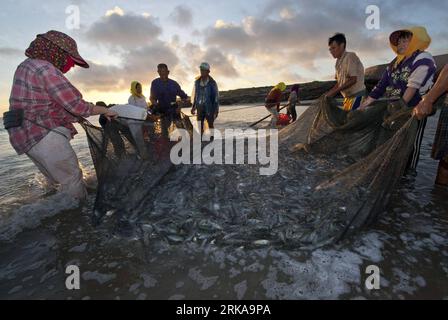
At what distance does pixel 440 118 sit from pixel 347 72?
2.57 metres

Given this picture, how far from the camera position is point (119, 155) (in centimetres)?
473

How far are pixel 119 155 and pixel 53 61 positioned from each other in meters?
1.84

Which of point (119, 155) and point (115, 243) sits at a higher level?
point (119, 155)

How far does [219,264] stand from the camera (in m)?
3.14

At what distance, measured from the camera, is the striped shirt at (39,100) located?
12.6ft

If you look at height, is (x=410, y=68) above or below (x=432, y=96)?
above

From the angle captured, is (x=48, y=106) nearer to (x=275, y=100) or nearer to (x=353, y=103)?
(x=353, y=103)

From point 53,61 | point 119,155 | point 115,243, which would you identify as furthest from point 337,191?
point 53,61

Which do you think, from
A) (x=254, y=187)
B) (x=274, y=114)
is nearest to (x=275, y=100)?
(x=274, y=114)

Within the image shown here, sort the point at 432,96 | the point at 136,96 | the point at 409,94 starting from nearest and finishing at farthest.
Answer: the point at 432,96
the point at 409,94
the point at 136,96

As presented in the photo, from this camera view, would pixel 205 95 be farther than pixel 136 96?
Yes

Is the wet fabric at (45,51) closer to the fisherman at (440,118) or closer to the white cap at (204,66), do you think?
the fisherman at (440,118)
